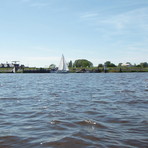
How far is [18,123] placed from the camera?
1015cm

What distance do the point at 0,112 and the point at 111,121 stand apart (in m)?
6.02

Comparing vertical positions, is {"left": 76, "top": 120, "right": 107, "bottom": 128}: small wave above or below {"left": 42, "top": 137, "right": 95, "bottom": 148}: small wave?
above

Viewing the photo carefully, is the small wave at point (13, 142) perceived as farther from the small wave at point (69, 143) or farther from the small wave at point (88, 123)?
the small wave at point (88, 123)

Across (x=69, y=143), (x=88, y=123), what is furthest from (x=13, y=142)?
(x=88, y=123)

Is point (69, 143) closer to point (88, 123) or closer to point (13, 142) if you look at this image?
point (13, 142)

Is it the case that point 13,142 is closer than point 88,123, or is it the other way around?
point 13,142

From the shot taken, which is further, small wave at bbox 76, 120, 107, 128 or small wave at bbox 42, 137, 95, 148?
small wave at bbox 76, 120, 107, 128

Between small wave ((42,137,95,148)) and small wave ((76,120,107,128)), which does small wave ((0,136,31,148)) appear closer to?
small wave ((42,137,95,148))

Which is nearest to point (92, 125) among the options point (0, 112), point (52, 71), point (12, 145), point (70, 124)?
point (70, 124)

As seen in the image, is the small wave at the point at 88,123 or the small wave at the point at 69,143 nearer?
the small wave at the point at 69,143

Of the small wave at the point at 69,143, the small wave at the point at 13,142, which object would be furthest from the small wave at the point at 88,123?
the small wave at the point at 13,142

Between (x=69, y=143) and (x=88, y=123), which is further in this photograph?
(x=88, y=123)

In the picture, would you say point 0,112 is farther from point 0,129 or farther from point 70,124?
point 70,124

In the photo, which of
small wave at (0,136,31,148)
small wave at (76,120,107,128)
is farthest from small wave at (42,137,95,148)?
small wave at (76,120,107,128)
